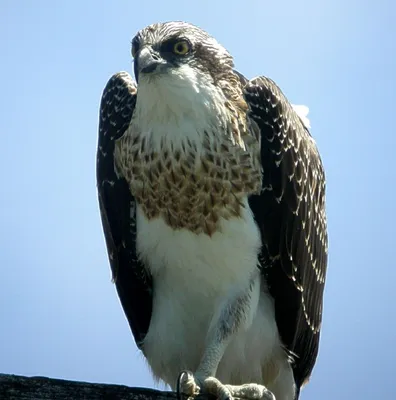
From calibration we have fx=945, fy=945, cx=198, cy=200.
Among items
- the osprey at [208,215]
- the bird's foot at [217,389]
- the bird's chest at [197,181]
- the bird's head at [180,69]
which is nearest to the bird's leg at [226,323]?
the osprey at [208,215]

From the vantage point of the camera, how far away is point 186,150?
5.76 metres

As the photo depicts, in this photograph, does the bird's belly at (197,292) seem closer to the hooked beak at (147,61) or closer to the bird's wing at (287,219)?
the bird's wing at (287,219)

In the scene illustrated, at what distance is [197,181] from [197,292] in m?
0.72

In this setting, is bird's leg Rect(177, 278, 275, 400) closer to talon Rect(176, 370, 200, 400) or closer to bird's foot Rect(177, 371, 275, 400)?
bird's foot Rect(177, 371, 275, 400)

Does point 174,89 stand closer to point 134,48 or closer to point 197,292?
point 134,48

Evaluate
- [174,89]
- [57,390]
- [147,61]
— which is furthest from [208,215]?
[57,390]

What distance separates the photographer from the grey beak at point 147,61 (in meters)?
5.59

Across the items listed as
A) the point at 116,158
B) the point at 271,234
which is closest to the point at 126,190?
the point at 116,158

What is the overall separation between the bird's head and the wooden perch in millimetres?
2177

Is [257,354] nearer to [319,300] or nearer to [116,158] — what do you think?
[319,300]

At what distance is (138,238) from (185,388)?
144 cm

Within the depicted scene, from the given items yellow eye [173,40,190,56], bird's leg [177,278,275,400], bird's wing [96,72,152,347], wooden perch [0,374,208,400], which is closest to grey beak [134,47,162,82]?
yellow eye [173,40,190,56]

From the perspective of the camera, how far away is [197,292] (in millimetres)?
5965

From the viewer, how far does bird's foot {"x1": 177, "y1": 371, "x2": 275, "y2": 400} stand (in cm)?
498
